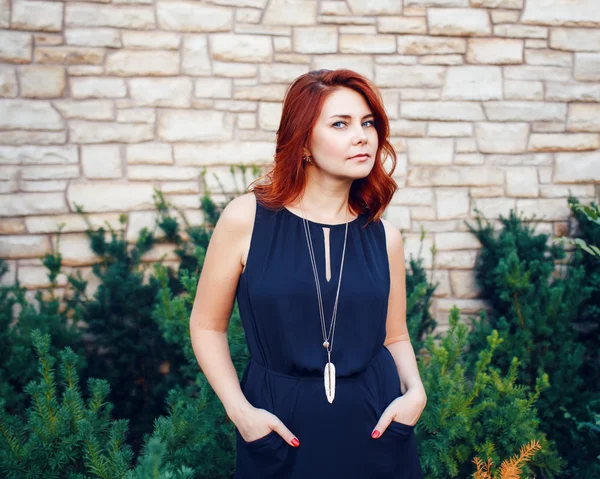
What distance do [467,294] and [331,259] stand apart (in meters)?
2.92

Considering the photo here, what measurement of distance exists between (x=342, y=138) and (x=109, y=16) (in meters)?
2.91

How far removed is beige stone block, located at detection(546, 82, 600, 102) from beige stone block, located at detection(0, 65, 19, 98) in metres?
3.93

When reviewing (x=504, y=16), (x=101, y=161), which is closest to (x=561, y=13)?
(x=504, y=16)

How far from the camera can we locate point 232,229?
1.70 meters

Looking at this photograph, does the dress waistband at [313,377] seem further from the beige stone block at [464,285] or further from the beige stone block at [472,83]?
the beige stone block at [472,83]

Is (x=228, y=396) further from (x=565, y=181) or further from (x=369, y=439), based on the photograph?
(x=565, y=181)

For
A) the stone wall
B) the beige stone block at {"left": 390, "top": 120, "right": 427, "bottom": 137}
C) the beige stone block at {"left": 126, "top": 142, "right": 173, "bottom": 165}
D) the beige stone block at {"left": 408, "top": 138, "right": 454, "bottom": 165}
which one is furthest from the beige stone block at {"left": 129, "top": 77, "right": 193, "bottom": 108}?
the beige stone block at {"left": 408, "top": 138, "right": 454, "bottom": 165}

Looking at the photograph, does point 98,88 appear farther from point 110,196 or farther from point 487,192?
point 487,192

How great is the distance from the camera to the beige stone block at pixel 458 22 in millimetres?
4227

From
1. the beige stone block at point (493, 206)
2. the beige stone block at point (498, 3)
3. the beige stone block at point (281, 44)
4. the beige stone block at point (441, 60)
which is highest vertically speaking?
the beige stone block at point (498, 3)

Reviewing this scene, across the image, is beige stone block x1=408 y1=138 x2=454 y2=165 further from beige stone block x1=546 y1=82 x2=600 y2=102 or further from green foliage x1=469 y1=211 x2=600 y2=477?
beige stone block x1=546 y1=82 x2=600 y2=102

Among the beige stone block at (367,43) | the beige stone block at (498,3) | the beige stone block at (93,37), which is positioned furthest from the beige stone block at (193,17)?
the beige stone block at (498,3)

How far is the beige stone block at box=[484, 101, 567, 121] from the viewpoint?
14.3ft

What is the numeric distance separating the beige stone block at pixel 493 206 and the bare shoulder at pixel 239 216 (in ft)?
9.93
